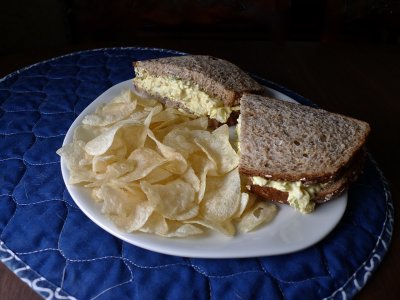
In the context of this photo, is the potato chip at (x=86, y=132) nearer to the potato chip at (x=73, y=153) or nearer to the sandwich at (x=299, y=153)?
the potato chip at (x=73, y=153)

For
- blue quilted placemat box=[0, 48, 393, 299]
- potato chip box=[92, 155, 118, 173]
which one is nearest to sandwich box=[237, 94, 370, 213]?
blue quilted placemat box=[0, 48, 393, 299]

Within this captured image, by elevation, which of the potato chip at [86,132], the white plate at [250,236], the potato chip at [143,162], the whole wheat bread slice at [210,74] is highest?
the whole wheat bread slice at [210,74]

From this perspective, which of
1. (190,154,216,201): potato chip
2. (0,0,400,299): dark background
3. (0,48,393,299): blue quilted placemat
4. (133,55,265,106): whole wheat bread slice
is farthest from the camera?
(0,0,400,299): dark background

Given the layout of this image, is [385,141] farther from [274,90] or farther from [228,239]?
[228,239]

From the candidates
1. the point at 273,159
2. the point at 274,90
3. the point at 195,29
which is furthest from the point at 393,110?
the point at 195,29

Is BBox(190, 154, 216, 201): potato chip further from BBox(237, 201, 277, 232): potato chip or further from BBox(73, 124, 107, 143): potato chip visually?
BBox(73, 124, 107, 143): potato chip

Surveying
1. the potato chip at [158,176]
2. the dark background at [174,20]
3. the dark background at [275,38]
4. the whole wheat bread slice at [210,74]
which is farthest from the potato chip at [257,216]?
the dark background at [174,20]

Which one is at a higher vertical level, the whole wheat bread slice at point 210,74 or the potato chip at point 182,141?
the whole wheat bread slice at point 210,74
